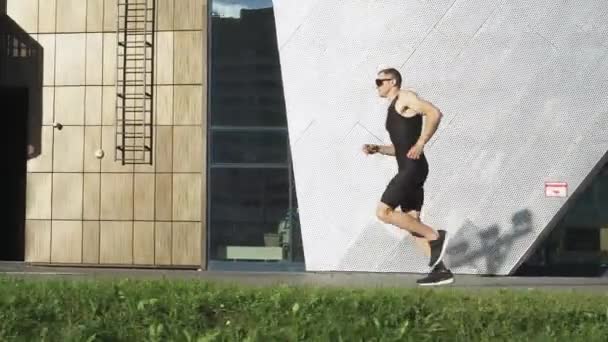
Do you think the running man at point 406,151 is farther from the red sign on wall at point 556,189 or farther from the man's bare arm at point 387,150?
the red sign on wall at point 556,189

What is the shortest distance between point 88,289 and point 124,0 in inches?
495

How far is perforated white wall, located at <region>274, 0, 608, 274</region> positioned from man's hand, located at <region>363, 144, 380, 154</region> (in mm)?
189

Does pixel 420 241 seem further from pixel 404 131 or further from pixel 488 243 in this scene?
pixel 404 131

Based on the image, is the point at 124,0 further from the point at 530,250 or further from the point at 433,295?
the point at 433,295

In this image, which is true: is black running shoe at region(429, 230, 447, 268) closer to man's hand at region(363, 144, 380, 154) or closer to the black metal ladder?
man's hand at region(363, 144, 380, 154)

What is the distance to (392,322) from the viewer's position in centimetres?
722

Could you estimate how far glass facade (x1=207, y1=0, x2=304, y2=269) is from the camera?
62.5 feet

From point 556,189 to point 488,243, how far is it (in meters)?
1.80

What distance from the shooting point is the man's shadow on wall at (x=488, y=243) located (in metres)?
18.0

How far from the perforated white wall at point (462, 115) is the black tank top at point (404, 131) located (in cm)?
53

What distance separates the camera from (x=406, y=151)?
17.5 meters

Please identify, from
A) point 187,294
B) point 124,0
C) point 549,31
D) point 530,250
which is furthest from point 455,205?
point 187,294

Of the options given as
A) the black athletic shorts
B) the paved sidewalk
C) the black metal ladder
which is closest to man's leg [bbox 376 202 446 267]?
the black athletic shorts

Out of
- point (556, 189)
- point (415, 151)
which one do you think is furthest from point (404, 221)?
point (556, 189)
